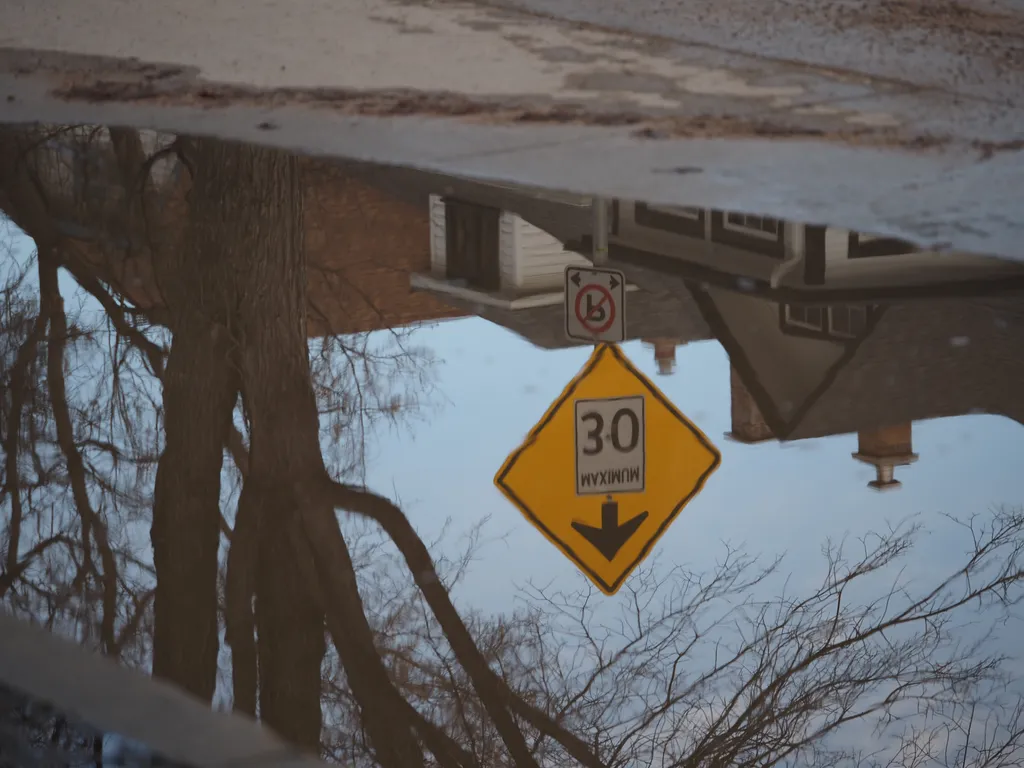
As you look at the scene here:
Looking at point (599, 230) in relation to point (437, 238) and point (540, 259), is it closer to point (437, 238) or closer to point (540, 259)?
point (540, 259)

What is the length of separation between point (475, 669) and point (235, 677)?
67 centimetres

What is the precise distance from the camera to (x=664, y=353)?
19.0ft

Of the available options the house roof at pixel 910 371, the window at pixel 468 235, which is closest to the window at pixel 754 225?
the house roof at pixel 910 371

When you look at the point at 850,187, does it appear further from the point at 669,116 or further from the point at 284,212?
the point at 284,212

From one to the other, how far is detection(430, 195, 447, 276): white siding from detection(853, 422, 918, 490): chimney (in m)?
2.49

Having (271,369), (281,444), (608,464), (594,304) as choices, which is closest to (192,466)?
(281,444)

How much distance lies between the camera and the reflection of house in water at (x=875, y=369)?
521 cm

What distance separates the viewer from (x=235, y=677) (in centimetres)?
363

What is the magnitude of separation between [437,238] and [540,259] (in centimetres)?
76

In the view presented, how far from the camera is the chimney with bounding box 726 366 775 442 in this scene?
17.6 feet

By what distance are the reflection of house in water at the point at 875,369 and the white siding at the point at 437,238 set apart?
141 cm

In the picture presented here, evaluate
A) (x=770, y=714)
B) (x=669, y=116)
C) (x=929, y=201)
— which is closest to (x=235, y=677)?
(x=770, y=714)

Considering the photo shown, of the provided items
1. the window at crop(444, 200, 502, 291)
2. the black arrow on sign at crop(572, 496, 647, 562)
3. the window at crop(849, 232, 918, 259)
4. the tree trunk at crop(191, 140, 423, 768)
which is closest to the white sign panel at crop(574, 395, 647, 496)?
the black arrow on sign at crop(572, 496, 647, 562)

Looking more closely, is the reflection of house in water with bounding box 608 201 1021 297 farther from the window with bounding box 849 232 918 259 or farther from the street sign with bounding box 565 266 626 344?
the street sign with bounding box 565 266 626 344
